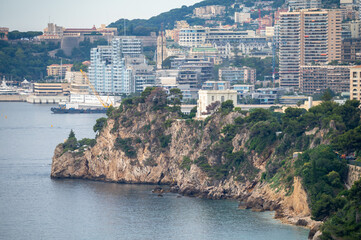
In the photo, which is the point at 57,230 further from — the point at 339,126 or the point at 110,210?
the point at 339,126

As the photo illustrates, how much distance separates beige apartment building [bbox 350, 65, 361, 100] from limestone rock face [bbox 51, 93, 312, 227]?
2281cm

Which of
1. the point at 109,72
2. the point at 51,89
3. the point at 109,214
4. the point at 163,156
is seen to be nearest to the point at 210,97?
the point at 163,156

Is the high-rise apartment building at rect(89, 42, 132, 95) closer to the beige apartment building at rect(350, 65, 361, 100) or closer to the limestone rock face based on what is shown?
the beige apartment building at rect(350, 65, 361, 100)

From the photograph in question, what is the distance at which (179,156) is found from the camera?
84375mm

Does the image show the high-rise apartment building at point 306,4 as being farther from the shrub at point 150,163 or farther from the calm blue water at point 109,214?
the shrub at point 150,163

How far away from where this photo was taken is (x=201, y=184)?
262 ft

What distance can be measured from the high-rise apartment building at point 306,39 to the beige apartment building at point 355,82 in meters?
45.0

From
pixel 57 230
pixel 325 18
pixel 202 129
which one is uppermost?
pixel 325 18

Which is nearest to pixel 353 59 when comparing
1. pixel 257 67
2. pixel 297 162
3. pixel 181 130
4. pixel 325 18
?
pixel 325 18

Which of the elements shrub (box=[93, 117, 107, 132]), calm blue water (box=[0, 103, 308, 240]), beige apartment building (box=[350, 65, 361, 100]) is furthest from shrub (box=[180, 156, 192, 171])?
beige apartment building (box=[350, 65, 361, 100])

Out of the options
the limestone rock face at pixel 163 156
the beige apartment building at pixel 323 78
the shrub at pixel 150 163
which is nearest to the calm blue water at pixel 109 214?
the limestone rock face at pixel 163 156

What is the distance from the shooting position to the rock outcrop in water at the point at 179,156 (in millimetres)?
77500

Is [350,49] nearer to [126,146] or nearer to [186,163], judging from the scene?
[126,146]

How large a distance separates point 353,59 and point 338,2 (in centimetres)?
3640
